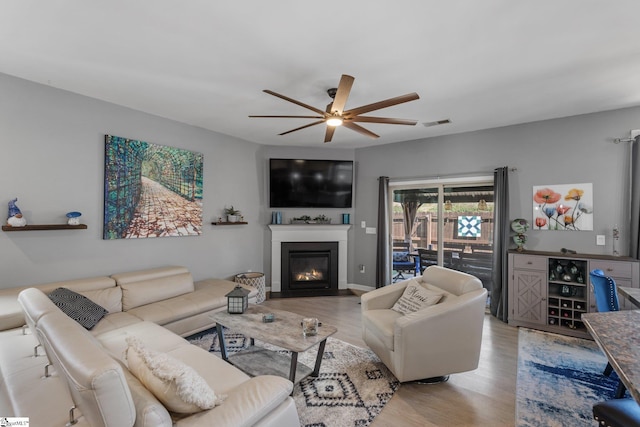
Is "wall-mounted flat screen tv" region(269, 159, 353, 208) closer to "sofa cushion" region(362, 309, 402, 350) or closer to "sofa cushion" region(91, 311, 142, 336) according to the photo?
"sofa cushion" region(362, 309, 402, 350)

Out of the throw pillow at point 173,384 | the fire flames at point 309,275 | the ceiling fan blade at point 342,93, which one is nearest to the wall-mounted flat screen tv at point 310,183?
the fire flames at point 309,275

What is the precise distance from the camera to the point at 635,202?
135 inches

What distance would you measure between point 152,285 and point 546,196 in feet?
17.5

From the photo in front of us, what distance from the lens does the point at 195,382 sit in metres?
1.34

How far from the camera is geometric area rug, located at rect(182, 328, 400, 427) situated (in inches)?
85.3

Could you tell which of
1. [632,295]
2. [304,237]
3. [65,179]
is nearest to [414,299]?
[632,295]

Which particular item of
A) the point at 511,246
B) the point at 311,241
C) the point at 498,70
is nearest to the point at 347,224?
the point at 311,241

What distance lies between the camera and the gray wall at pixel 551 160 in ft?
11.8

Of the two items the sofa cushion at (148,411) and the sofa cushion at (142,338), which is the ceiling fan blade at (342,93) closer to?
the sofa cushion at (148,411)

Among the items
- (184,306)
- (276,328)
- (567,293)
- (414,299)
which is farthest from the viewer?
(567,293)

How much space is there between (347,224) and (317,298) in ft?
4.97

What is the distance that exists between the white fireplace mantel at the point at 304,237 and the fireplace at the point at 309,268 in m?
0.08

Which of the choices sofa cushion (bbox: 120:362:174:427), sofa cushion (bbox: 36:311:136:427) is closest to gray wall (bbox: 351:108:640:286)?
sofa cushion (bbox: 120:362:174:427)

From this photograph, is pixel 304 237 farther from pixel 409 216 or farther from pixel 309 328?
pixel 309 328
